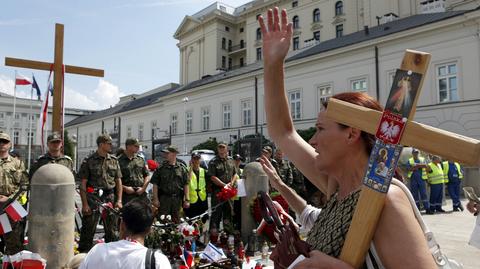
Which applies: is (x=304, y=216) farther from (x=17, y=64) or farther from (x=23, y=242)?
(x=17, y=64)

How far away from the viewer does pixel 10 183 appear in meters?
6.07

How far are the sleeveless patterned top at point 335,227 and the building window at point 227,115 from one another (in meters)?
37.7

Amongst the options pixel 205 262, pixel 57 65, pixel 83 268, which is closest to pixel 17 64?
pixel 57 65

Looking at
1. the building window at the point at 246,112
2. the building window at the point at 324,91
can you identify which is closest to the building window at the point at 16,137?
the building window at the point at 246,112

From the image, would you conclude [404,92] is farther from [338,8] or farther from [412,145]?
[338,8]

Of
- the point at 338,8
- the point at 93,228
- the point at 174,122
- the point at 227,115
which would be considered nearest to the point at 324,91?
the point at 227,115

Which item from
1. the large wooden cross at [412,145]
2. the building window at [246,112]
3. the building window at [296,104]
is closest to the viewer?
the large wooden cross at [412,145]

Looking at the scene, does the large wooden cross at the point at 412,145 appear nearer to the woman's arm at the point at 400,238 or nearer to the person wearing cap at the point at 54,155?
the woman's arm at the point at 400,238

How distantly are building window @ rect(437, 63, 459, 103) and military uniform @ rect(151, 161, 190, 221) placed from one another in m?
21.3

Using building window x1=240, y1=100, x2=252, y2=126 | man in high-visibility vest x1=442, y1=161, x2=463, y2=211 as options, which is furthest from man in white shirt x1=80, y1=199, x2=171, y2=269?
building window x1=240, y1=100, x2=252, y2=126

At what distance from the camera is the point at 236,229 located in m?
8.45

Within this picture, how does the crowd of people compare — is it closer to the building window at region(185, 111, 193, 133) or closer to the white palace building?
the white palace building

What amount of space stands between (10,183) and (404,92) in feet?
21.6

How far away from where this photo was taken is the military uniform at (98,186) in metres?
6.73
